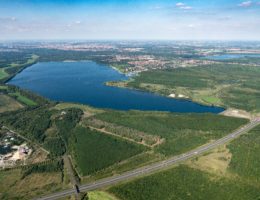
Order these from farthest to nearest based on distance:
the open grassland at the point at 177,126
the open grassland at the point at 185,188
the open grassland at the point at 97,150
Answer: the open grassland at the point at 177,126
the open grassland at the point at 97,150
the open grassland at the point at 185,188

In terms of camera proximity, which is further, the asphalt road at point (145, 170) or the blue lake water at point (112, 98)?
the blue lake water at point (112, 98)

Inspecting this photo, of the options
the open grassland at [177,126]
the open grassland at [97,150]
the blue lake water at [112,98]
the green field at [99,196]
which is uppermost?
the blue lake water at [112,98]

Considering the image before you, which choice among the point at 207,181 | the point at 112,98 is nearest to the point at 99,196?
the point at 207,181

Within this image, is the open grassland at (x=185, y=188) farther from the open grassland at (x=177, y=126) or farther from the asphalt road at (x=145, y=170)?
the open grassland at (x=177, y=126)

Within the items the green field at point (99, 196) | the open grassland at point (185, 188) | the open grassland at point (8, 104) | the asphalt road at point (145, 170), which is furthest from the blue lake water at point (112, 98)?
the green field at point (99, 196)

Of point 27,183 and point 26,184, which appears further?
point 27,183

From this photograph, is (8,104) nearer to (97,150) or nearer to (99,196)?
(97,150)
